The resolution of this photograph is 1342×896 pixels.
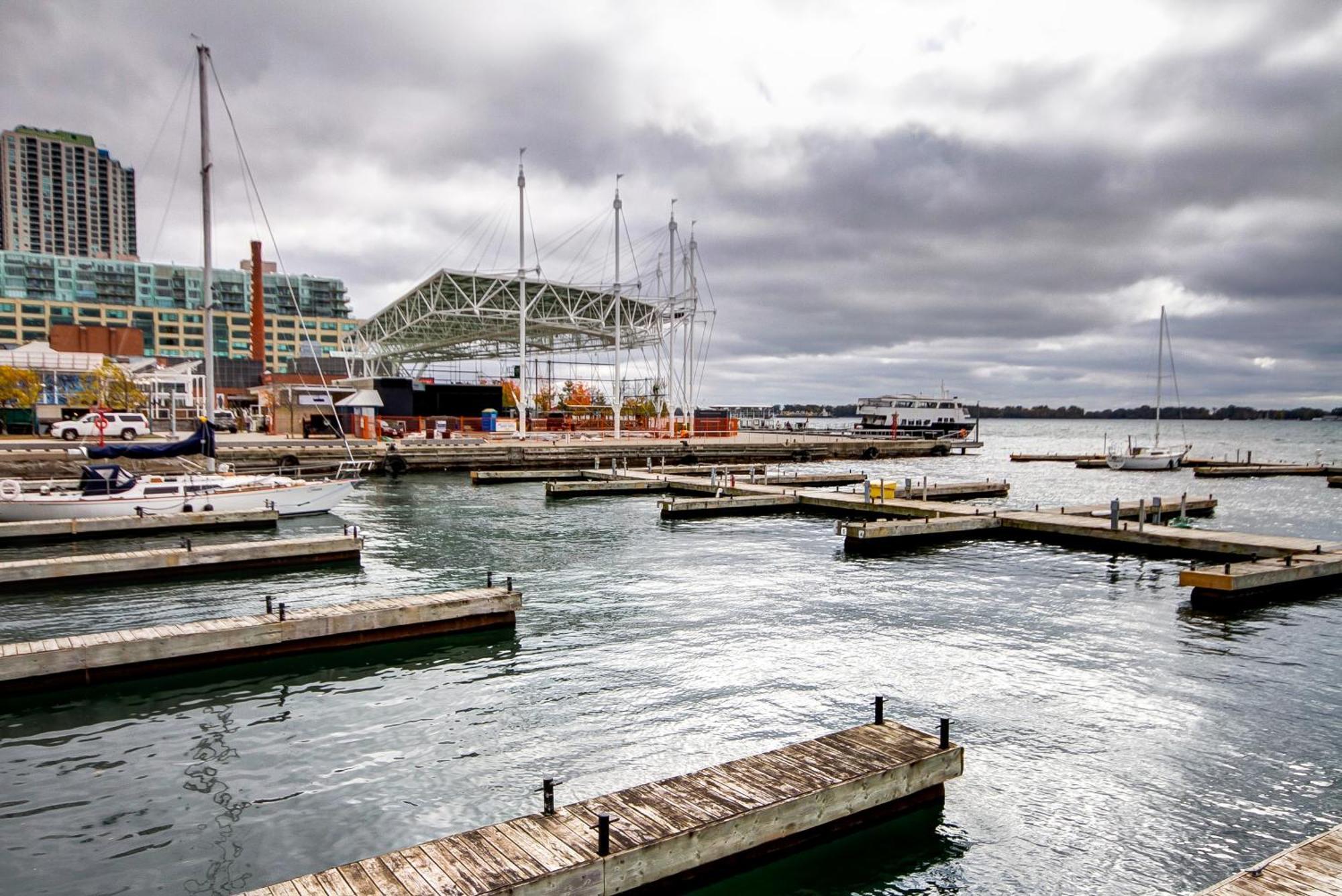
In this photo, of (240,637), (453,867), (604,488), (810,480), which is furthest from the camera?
(810,480)

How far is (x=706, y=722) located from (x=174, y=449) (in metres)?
26.9

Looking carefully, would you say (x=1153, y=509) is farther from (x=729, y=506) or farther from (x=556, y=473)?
(x=556, y=473)

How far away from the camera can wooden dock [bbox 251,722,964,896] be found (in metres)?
6.80

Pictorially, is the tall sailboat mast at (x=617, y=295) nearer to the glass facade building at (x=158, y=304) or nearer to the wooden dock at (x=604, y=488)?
the wooden dock at (x=604, y=488)

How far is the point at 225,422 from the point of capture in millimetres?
66875

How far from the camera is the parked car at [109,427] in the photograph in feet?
167

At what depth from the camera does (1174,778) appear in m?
10.5

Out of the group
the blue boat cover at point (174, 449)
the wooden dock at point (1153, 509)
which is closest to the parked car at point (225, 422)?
the blue boat cover at point (174, 449)

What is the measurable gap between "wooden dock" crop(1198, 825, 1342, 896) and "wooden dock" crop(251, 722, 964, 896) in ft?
10.4

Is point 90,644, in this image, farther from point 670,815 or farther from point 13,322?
point 13,322

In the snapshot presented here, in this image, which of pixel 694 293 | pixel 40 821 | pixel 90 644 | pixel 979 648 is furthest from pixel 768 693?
pixel 694 293

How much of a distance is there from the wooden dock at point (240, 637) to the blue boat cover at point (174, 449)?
16520 millimetres

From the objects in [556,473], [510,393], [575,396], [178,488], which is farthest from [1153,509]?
[575,396]

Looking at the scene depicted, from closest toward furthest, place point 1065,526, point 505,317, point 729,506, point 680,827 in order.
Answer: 1. point 680,827
2. point 1065,526
3. point 729,506
4. point 505,317
